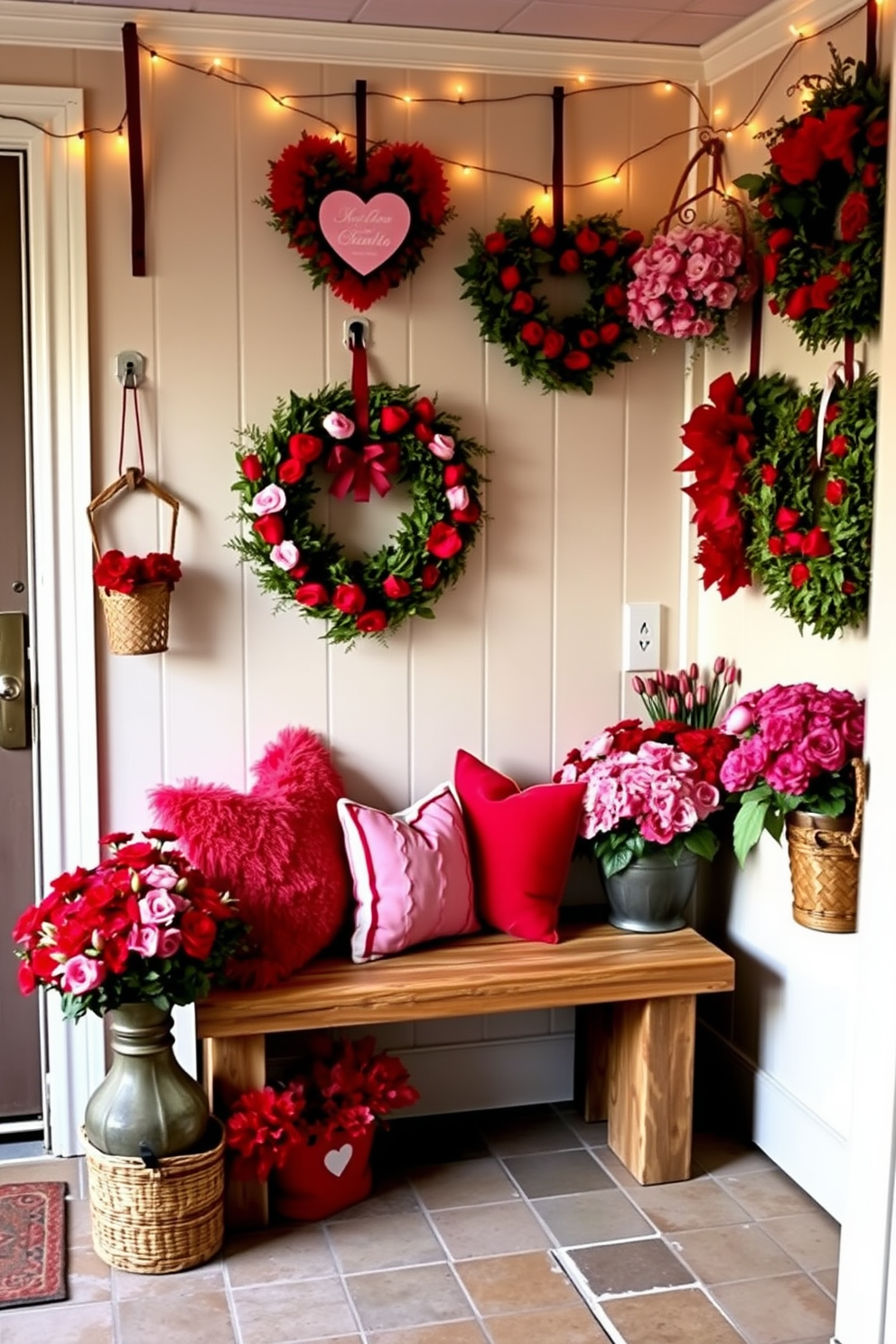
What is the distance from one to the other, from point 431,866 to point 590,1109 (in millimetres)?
729

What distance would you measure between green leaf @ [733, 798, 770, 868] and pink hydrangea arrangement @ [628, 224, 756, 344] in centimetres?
101

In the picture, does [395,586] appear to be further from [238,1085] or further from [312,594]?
[238,1085]

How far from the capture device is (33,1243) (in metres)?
2.65

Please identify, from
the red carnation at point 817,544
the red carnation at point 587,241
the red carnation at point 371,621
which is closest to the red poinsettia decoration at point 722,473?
the red carnation at point 817,544

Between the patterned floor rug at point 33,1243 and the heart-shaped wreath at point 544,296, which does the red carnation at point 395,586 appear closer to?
the heart-shaped wreath at point 544,296

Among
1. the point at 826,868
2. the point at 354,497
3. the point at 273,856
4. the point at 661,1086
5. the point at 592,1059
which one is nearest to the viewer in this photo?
the point at 826,868

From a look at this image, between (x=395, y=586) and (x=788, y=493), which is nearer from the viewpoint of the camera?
(x=788, y=493)

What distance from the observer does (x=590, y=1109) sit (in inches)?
125

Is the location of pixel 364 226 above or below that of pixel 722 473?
above

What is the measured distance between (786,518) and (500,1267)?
147 cm

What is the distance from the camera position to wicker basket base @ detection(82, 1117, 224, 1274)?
2514mm

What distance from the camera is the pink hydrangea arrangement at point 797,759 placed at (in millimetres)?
2457

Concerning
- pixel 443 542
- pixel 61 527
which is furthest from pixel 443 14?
pixel 61 527

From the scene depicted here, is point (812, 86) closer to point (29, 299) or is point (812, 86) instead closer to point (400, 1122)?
point (29, 299)
